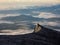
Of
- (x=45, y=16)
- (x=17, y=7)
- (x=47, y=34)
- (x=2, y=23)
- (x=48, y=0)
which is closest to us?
(x=47, y=34)

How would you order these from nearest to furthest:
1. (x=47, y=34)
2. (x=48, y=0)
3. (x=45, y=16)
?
(x=47, y=34) → (x=45, y=16) → (x=48, y=0)

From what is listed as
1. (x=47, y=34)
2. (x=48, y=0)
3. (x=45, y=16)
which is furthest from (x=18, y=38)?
(x=48, y=0)

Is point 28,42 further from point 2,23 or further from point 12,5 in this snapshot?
point 12,5

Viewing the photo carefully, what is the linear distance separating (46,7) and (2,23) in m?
2.35

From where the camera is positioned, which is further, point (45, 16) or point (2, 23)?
point (45, 16)

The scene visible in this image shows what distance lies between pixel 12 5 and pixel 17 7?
0.35 metres

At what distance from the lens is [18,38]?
8.47 ft

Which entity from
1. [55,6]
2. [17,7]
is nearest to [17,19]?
[17,7]

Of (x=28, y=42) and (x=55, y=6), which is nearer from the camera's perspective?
(x=28, y=42)

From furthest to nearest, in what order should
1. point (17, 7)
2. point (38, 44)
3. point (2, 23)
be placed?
1. point (17, 7)
2. point (2, 23)
3. point (38, 44)

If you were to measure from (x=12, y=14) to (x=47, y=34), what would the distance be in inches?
175

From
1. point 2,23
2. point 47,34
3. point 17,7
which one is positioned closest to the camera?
point 47,34

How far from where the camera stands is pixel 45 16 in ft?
22.5

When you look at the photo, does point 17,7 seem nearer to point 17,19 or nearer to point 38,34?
point 17,19
